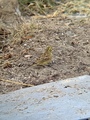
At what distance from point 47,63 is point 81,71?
0.37 meters

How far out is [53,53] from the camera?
4.14 meters

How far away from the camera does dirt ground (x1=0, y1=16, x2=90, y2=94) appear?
3652mm

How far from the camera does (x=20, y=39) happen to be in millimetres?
4508

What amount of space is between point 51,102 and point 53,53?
1.24 meters

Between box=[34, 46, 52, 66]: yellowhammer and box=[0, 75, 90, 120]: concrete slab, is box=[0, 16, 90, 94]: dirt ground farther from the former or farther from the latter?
box=[0, 75, 90, 120]: concrete slab

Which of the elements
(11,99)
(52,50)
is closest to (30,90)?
(11,99)

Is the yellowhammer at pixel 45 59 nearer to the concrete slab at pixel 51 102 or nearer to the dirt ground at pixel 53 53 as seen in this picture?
the dirt ground at pixel 53 53

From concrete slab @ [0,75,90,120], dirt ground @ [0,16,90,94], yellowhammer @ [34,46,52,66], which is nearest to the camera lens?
concrete slab @ [0,75,90,120]

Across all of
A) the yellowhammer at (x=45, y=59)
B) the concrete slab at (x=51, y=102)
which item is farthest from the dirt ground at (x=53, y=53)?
the concrete slab at (x=51, y=102)

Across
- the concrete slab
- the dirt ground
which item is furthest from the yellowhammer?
the concrete slab

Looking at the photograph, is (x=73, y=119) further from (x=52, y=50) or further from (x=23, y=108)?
(x=52, y=50)

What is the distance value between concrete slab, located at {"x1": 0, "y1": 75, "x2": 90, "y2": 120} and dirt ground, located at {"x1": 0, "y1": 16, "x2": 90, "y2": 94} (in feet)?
0.81

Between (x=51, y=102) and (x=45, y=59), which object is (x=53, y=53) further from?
(x=51, y=102)

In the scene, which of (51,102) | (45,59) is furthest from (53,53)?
(51,102)
